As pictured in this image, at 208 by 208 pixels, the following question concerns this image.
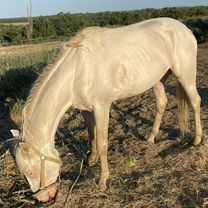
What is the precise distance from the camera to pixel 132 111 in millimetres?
6461

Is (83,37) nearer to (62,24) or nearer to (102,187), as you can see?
(102,187)

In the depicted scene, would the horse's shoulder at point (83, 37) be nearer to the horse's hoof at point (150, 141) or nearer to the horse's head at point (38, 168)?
the horse's head at point (38, 168)

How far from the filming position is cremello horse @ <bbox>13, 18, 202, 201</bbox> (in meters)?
3.44

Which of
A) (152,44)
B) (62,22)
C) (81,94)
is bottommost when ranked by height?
(62,22)

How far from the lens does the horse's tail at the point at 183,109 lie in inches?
193

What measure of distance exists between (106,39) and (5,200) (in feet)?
6.34

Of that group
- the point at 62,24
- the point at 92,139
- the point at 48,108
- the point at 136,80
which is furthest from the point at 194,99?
the point at 62,24

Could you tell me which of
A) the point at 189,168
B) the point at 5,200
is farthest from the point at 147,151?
the point at 5,200

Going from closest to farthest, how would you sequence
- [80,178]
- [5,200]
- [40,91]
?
[40,91] → [5,200] → [80,178]

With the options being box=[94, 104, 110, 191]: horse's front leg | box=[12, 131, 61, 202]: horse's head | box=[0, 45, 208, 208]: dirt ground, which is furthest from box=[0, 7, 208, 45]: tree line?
box=[12, 131, 61, 202]: horse's head

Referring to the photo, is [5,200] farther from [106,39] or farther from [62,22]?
[62,22]

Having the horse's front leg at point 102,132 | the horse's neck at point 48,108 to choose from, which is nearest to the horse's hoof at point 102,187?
the horse's front leg at point 102,132

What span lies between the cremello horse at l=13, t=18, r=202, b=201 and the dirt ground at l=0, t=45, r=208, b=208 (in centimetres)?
20

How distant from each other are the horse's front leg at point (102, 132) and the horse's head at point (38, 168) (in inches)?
20.0
